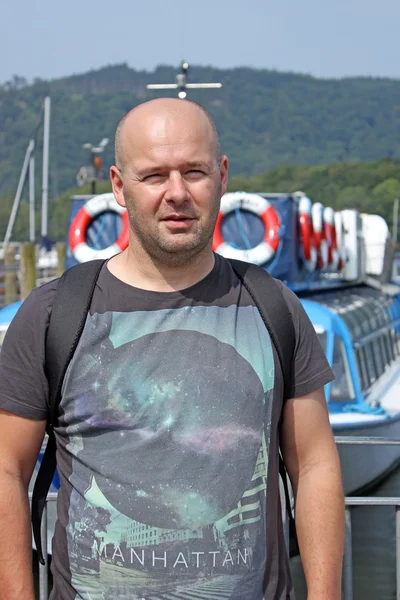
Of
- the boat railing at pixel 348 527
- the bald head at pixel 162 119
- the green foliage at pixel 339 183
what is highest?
the bald head at pixel 162 119

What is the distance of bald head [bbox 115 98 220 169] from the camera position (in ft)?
9.00

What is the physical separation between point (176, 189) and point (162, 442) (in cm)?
64

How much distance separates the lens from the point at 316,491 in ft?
9.30

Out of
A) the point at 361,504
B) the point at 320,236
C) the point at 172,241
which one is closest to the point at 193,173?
the point at 172,241

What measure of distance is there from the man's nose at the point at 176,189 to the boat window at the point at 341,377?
9.56 metres

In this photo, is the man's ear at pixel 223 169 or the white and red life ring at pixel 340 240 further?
the white and red life ring at pixel 340 240

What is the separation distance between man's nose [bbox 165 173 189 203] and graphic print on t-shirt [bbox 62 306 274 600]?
29 cm

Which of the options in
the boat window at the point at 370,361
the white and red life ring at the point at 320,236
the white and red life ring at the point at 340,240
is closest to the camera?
the boat window at the point at 370,361

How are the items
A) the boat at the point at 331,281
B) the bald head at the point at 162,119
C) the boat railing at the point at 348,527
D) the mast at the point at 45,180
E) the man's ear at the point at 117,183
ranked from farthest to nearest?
the mast at the point at 45,180, the boat at the point at 331,281, the boat railing at the point at 348,527, the man's ear at the point at 117,183, the bald head at the point at 162,119

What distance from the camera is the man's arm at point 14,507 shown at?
2.70 m

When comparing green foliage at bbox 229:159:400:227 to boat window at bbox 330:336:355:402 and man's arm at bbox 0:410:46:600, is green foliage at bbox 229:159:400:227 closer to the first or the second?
boat window at bbox 330:336:355:402

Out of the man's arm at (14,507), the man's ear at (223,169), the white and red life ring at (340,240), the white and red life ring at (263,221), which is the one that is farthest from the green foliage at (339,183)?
the man's arm at (14,507)

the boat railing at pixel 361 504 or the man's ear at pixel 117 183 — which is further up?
the man's ear at pixel 117 183

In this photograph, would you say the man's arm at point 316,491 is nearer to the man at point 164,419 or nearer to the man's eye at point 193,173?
the man at point 164,419
